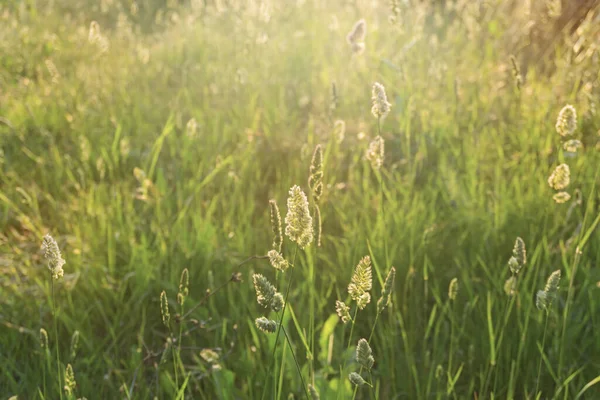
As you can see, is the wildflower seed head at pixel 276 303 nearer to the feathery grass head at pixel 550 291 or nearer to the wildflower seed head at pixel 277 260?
the wildflower seed head at pixel 277 260

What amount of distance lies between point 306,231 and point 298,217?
0.09ft

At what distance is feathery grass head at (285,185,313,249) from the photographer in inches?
35.0

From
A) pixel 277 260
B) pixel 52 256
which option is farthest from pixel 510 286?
pixel 52 256

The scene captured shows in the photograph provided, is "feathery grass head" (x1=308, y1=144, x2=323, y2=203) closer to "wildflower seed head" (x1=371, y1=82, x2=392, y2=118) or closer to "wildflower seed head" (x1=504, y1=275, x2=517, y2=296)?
"wildflower seed head" (x1=371, y1=82, x2=392, y2=118)

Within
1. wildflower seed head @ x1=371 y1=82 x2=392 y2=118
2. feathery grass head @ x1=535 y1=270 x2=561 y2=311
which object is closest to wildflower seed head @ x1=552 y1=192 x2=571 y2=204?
feathery grass head @ x1=535 y1=270 x2=561 y2=311

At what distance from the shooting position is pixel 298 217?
2.96 ft

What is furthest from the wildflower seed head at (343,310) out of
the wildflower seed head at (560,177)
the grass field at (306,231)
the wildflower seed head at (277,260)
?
the wildflower seed head at (560,177)

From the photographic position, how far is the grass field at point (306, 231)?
Answer: 1380 millimetres

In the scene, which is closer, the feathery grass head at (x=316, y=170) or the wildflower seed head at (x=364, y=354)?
the wildflower seed head at (x=364, y=354)

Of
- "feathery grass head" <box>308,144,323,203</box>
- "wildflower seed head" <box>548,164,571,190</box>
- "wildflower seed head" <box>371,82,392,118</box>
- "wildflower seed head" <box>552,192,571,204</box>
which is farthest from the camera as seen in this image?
"wildflower seed head" <box>552,192,571,204</box>

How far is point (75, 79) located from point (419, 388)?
2.89 m

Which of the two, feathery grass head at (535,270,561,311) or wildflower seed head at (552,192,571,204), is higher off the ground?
wildflower seed head at (552,192,571,204)

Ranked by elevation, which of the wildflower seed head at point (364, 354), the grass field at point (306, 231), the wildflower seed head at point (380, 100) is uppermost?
the wildflower seed head at point (380, 100)

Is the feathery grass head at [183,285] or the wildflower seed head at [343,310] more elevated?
the wildflower seed head at [343,310]
